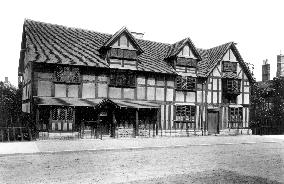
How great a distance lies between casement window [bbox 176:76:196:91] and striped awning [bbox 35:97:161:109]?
3.38m

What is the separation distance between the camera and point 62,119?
2266 cm

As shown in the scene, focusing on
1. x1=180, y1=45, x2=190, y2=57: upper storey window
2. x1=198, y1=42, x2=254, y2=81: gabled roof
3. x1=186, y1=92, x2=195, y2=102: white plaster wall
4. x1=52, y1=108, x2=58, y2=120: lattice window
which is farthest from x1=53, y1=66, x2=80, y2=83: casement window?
x1=198, y1=42, x2=254, y2=81: gabled roof

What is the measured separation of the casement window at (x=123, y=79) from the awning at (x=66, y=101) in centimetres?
223

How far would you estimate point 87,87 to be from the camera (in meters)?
24.2

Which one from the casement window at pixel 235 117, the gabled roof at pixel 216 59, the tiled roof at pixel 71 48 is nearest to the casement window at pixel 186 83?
the tiled roof at pixel 71 48

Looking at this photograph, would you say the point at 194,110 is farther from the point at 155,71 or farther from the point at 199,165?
the point at 199,165

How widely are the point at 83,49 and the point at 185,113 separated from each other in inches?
418

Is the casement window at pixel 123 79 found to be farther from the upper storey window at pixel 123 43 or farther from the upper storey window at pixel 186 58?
the upper storey window at pixel 186 58

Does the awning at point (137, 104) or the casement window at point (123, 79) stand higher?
the casement window at point (123, 79)

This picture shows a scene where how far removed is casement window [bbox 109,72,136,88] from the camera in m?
25.3

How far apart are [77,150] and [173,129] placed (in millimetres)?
13089

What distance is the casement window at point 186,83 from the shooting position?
2825 cm

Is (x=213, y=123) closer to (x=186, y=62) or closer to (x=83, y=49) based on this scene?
(x=186, y=62)

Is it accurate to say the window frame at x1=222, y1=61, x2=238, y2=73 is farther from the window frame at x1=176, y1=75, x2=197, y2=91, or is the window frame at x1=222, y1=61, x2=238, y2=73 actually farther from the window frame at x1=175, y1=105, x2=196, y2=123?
the window frame at x1=175, y1=105, x2=196, y2=123
